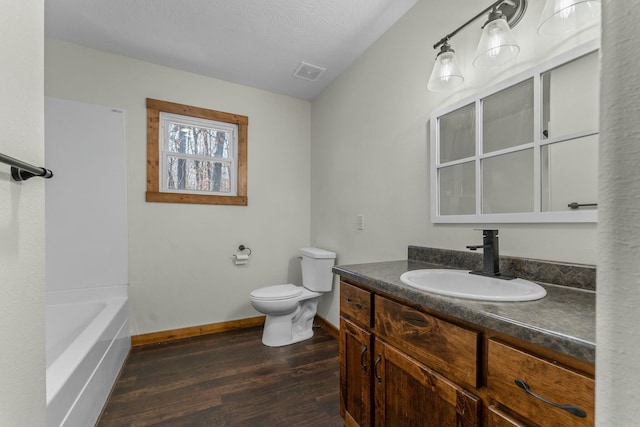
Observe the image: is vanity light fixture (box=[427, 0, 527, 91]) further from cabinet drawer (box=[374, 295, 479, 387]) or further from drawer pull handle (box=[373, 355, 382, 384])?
drawer pull handle (box=[373, 355, 382, 384])

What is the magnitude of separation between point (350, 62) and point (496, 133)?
1.54 metres

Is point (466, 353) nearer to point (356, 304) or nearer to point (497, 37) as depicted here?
point (356, 304)

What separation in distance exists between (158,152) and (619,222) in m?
2.83

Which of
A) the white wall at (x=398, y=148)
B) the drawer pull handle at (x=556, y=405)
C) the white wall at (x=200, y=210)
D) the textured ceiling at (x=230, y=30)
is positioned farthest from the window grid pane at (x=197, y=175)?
the drawer pull handle at (x=556, y=405)

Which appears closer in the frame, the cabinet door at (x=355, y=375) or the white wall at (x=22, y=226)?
the white wall at (x=22, y=226)

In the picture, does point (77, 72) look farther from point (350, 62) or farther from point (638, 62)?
point (638, 62)

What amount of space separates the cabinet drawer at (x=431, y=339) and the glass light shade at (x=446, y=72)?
1122 millimetres

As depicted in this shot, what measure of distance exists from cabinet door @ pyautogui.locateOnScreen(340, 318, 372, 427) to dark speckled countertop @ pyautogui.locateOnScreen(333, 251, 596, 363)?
1.08 ft

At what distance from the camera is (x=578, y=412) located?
1.84 feet

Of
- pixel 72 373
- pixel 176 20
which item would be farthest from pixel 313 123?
pixel 72 373

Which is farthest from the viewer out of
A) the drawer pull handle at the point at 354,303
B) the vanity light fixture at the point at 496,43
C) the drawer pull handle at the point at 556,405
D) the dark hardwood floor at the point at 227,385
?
the dark hardwood floor at the point at 227,385

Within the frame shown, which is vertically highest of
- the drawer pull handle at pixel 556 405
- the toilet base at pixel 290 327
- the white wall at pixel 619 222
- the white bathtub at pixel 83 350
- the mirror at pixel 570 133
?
the mirror at pixel 570 133

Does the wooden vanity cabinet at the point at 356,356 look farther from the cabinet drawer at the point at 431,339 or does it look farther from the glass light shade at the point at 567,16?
the glass light shade at the point at 567,16

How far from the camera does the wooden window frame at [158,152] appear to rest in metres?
2.39
